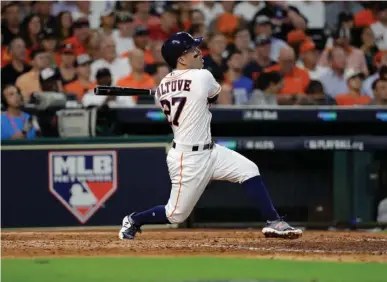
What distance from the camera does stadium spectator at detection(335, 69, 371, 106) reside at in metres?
9.64

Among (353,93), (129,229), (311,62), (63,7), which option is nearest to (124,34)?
(63,7)

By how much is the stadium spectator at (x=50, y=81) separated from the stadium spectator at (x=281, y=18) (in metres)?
2.56

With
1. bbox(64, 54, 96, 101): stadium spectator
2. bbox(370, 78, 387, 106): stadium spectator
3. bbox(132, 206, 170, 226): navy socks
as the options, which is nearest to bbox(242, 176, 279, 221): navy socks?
bbox(132, 206, 170, 226): navy socks

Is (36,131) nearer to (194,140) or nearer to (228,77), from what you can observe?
(228,77)

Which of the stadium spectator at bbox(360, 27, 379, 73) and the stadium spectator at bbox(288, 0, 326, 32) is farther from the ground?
the stadium spectator at bbox(288, 0, 326, 32)

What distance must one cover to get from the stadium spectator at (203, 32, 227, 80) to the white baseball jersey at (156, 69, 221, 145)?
3.65 meters

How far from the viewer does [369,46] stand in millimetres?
10852

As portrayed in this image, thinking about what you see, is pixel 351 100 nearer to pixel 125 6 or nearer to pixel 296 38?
pixel 296 38

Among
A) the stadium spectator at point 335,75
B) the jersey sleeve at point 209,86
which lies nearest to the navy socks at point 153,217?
the jersey sleeve at point 209,86

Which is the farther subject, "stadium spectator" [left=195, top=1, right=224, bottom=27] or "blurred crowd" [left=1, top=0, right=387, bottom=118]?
"stadium spectator" [left=195, top=1, right=224, bottom=27]

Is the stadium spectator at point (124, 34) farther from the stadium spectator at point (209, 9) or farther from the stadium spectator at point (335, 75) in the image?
the stadium spectator at point (335, 75)

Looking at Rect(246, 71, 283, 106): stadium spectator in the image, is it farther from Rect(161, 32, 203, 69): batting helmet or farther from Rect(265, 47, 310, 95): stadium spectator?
Rect(161, 32, 203, 69): batting helmet

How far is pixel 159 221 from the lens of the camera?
686 centimetres

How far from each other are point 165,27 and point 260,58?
123 cm
